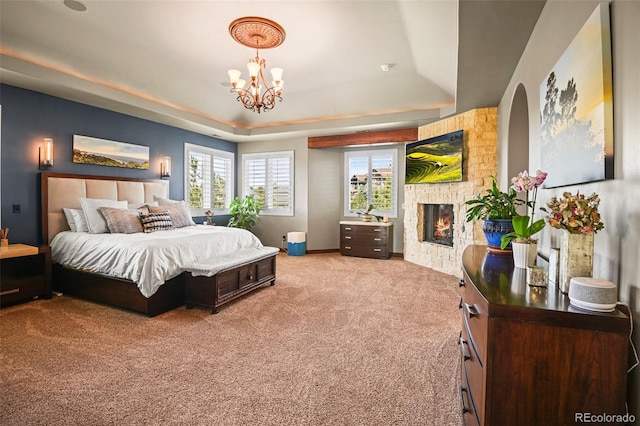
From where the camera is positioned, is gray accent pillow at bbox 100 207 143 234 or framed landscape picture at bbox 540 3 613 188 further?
gray accent pillow at bbox 100 207 143 234

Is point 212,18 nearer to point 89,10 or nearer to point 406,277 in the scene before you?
point 89,10

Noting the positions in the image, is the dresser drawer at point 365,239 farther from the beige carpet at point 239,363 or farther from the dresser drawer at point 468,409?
the dresser drawer at point 468,409

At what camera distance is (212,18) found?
11.3ft

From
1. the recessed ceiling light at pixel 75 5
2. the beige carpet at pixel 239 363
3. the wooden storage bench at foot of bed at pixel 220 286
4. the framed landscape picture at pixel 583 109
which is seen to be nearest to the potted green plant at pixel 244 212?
the wooden storage bench at foot of bed at pixel 220 286

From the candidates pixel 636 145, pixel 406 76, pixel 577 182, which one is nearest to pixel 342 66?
pixel 406 76

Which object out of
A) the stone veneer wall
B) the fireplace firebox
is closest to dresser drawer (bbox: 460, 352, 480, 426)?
the stone veneer wall

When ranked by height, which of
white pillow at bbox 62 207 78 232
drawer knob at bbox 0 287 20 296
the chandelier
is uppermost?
the chandelier

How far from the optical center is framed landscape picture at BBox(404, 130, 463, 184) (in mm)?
5031

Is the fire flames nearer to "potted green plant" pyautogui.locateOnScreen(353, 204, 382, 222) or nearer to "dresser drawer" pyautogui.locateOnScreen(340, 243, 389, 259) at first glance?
"dresser drawer" pyautogui.locateOnScreen(340, 243, 389, 259)

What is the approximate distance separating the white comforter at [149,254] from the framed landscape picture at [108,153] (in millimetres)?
1227

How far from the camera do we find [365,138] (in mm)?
6492

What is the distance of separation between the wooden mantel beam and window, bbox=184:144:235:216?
2.08 metres

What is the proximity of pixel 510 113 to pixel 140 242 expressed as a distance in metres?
4.49

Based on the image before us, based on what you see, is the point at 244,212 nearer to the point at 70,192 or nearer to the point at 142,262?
the point at 70,192
